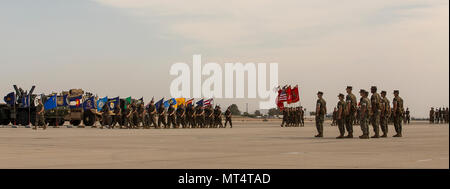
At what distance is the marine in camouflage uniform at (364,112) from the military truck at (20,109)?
2596cm

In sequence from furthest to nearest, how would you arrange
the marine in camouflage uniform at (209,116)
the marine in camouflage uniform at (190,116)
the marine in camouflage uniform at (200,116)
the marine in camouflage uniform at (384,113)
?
the marine in camouflage uniform at (209,116) → the marine in camouflage uniform at (200,116) → the marine in camouflage uniform at (190,116) → the marine in camouflage uniform at (384,113)

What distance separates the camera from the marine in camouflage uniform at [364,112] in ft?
69.8

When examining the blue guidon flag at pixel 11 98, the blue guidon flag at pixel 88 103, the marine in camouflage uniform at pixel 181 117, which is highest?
the blue guidon flag at pixel 11 98

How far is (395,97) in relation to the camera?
23453 mm

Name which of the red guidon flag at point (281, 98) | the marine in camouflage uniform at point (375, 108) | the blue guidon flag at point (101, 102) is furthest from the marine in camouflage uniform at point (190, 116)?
the marine in camouflage uniform at point (375, 108)

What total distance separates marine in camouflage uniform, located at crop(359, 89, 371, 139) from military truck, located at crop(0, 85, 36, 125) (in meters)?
26.0

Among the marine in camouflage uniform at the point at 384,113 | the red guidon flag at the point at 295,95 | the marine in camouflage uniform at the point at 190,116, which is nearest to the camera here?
the marine in camouflage uniform at the point at 384,113

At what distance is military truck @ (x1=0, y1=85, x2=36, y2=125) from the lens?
43000 millimetres

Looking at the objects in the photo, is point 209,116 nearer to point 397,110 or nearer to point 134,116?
point 134,116

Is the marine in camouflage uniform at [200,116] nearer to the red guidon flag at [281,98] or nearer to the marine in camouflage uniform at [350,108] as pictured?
the red guidon flag at [281,98]
